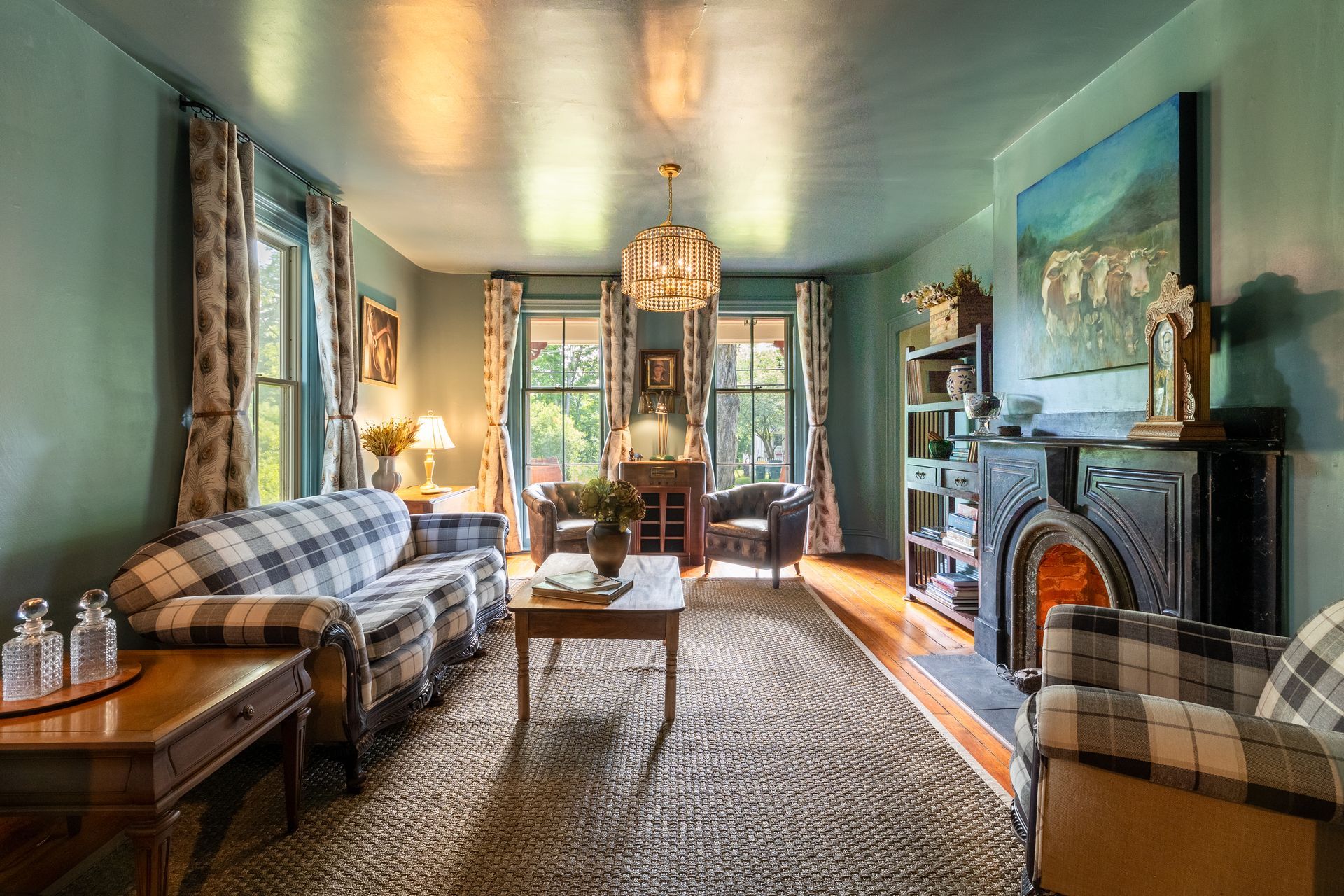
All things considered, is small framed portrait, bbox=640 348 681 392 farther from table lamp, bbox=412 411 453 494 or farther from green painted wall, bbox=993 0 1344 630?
green painted wall, bbox=993 0 1344 630

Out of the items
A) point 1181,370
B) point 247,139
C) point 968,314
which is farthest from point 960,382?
point 247,139

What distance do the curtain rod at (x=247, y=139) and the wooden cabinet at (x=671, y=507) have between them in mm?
3048

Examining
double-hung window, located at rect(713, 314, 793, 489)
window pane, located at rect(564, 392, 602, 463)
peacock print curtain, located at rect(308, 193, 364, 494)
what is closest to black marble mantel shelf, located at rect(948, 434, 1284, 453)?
double-hung window, located at rect(713, 314, 793, 489)

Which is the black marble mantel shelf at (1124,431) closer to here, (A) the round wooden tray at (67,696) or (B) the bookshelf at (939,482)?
(B) the bookshelf at (939,482)

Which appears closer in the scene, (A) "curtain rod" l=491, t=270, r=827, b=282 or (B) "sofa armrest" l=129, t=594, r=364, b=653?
(B) "sofa armrest" l=129, t=594, r=364, b=653

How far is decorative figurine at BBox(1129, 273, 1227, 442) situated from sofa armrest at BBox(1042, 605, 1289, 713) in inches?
26.0

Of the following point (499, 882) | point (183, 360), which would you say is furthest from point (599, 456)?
point (499, 882)

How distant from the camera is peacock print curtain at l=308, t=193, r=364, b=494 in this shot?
3.75 metres

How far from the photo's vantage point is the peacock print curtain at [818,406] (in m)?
5.96

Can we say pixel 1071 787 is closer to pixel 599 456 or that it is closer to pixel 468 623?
pixel 468 623

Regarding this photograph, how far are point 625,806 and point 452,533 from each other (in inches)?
87.8

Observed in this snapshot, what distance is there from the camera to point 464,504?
5207 mm

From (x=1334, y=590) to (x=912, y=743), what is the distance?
4.53 ft

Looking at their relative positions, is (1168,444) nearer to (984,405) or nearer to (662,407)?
(984,405)
